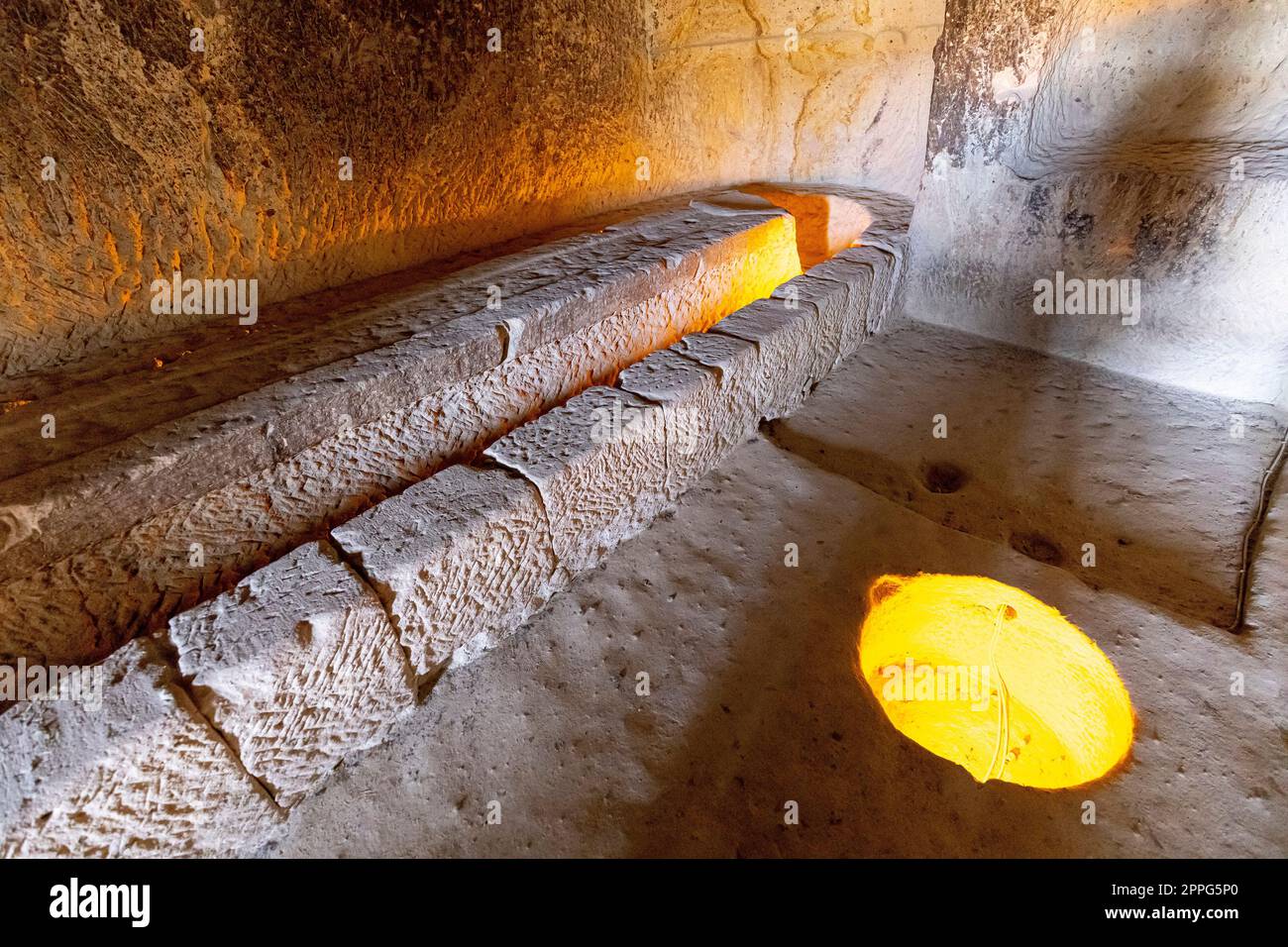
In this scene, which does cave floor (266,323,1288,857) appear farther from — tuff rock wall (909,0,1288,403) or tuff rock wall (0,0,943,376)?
tuff rock wall (0,0,943,376)

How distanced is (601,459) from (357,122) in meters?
1.89

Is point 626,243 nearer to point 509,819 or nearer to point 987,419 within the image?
point 987,419

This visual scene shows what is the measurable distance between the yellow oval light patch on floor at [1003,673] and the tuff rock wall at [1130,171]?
1.66m

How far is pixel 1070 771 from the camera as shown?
2391 millimetres

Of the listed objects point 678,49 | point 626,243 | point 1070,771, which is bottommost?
point 1070,771

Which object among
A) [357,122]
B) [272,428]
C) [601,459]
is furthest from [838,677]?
[357,122]

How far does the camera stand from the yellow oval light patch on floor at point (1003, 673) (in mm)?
1947

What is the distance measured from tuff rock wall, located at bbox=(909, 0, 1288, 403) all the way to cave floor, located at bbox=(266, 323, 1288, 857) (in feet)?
1.32

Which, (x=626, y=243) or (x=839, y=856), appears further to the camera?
(x=626, y=243)

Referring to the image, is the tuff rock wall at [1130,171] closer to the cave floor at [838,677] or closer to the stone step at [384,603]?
the cave floor at [838,677]

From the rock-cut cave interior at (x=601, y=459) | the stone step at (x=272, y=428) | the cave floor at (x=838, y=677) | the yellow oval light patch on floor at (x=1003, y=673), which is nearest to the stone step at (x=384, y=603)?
the rock-cut cave interior at (x=601, y=459)
